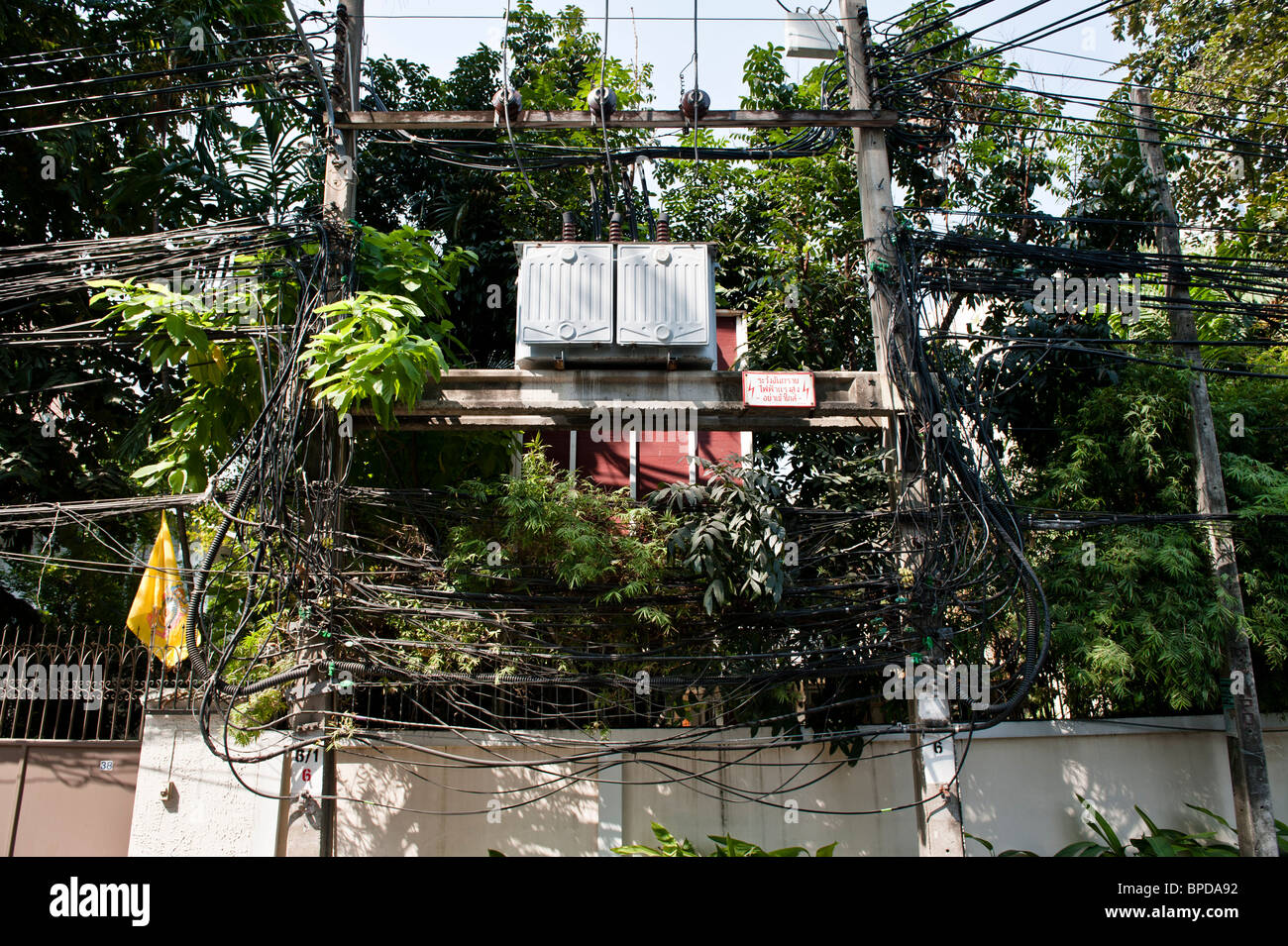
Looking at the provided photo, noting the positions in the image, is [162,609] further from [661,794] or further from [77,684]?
[661,794]

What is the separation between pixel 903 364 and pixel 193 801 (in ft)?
19.3

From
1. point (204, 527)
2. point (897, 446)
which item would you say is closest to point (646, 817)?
point (897, 446)

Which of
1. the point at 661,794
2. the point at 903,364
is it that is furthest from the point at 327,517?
the point at 903,364

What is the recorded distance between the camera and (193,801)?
626cm

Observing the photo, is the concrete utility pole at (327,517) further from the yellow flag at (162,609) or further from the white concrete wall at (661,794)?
the yellow flag at (162,609)

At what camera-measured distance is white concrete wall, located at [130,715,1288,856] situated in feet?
20.5

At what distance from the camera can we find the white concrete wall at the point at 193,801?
616 centimetres

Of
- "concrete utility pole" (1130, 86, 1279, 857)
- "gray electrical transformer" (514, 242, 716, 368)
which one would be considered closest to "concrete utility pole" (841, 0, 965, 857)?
"gray electrical transformer" (514, 242, 716, 368)

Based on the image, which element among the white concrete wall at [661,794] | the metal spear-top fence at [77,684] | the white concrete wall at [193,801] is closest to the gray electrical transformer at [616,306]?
the white concrete wall at [661,794]

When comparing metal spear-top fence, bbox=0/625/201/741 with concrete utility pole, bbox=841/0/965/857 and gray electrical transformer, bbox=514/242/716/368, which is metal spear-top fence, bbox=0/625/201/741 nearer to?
gray electrical transformer, bbox=514/242/716/368

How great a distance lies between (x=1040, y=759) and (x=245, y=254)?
7.36m

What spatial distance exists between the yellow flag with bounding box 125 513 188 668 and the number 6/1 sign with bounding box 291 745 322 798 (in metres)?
1.33

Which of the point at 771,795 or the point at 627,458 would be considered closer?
the point at 771,795
